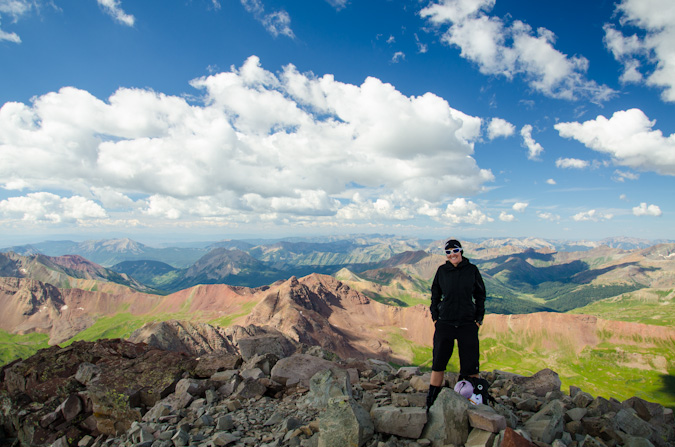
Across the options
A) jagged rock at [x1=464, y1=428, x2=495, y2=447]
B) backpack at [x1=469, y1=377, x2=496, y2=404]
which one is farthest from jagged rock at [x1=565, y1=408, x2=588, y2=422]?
jagged rock at [x1=464, y1=428, x2=495, y2=447]

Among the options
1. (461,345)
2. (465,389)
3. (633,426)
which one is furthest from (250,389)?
(633,426)

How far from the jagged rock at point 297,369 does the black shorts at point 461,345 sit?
572 centimetres

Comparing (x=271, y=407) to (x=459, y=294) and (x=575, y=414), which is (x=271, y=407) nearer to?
(x=459, y=294)

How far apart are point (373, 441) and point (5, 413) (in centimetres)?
1812

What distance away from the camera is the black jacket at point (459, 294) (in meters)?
8.92

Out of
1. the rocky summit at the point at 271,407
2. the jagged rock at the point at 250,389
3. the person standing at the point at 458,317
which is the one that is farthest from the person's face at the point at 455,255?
the jagged rock at the point at 250,389

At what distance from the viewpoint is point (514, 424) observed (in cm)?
783

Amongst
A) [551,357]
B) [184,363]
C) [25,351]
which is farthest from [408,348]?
[25,351]

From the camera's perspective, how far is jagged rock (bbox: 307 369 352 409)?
9.75 m

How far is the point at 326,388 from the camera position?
10086 millimetres

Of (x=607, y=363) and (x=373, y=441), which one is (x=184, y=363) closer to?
(x=373, y=441)

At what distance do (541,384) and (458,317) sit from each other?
311 inches

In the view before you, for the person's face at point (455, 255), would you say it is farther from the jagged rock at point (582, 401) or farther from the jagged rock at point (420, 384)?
the jagged rock at point (582, 401)

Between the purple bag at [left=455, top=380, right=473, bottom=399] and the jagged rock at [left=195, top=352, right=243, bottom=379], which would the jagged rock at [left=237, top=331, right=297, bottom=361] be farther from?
the purple bag at [left=455, top=380, right=473, bottom=399]
